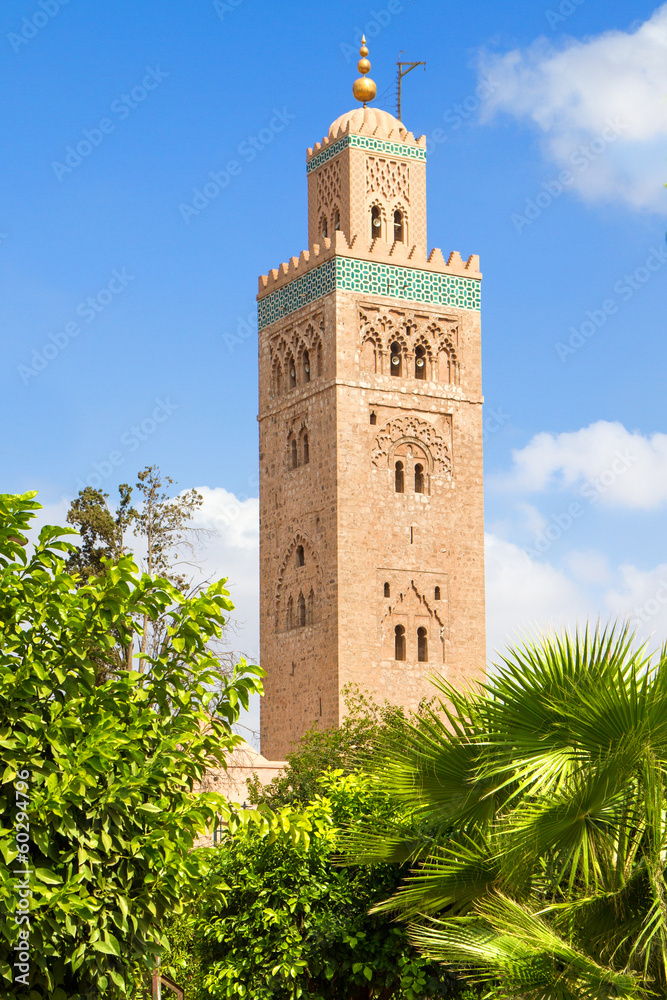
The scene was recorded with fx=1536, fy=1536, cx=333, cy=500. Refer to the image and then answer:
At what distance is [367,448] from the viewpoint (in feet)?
115

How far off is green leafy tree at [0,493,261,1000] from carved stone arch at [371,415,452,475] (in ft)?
85.5

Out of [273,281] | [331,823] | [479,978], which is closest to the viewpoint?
[479,978]

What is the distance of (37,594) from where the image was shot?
28.9ft

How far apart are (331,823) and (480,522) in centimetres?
2411

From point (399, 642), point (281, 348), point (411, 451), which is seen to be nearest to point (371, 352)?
point (411, 451)

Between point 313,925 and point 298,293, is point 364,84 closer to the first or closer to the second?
point 298,293

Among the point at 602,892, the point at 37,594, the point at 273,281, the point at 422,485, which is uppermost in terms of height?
the point at 273,281

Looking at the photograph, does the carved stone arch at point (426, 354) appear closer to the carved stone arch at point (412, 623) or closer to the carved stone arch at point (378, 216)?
the carved stone arch at point (378, 216)

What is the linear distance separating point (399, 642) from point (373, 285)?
8.26 metres

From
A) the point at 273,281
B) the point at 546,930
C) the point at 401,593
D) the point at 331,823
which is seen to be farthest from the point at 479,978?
the point at 273,281

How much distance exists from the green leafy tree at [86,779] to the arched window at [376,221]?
28153mm

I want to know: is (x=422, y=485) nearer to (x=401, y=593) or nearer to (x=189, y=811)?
(x=401, y=593)

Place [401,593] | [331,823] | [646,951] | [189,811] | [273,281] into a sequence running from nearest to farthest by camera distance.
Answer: [646,951] → [189,811] → [331,823] → [401,593] → [273,281]

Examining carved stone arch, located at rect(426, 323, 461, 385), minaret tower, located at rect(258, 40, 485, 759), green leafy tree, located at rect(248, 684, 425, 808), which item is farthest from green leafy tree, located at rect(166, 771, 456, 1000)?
carved stone arch, located at rect(426, 323, 461, 385)
